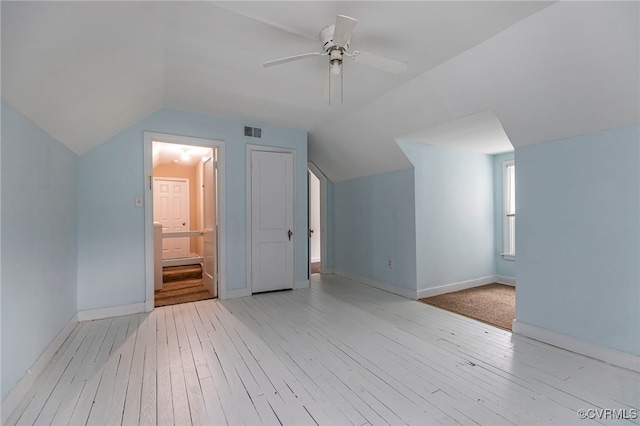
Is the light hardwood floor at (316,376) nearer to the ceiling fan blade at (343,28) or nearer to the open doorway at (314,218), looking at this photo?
the ceiling fan blade at (343,28)

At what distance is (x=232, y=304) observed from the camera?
3.68 meters

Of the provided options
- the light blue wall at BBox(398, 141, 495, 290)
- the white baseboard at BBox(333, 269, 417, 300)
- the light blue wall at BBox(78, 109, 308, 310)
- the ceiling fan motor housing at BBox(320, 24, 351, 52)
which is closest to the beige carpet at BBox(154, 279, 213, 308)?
the light blue wall at BBox(78, 109, 308, 310)

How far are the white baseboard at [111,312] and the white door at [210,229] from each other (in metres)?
0.92

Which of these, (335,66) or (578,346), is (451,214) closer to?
(578,346)

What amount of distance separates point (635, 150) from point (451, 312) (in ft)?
7.19

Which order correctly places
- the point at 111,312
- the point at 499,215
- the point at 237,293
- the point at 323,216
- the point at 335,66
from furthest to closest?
the point at 323,216
the point at 499,215
the point at 237,293
the point at 111,312
the point at 335,66

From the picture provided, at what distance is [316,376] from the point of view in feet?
6.72

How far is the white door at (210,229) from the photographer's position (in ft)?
Answer: 13.2

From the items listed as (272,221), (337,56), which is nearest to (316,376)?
(337,56)

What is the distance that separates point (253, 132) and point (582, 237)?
3787 mm

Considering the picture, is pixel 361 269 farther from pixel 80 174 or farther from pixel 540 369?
pixel 80 174

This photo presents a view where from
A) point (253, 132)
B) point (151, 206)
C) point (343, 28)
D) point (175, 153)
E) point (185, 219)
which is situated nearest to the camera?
point (343, 28)

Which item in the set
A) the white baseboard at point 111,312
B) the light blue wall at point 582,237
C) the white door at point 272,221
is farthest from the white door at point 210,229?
the light blue wall at point 582,237

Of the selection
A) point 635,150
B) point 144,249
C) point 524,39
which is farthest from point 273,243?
point 635,150
